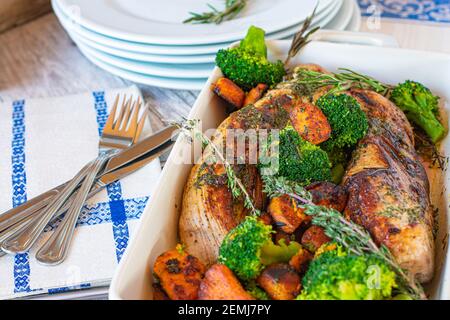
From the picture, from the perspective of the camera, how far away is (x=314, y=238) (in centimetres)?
127

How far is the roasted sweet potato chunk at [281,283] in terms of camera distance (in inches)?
45.1

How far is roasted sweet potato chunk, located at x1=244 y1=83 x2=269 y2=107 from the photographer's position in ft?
5.71

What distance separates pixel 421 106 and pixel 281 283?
32.8 inches

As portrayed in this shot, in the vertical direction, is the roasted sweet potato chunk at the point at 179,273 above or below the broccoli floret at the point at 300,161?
below

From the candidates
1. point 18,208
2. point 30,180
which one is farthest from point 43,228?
point 30,180

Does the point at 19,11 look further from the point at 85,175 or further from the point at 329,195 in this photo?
the point at 329,195

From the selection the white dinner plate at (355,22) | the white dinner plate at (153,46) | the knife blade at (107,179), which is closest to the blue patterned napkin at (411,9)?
the white dinner plate at (355,22)

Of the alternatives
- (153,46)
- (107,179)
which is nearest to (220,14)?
(153,46)

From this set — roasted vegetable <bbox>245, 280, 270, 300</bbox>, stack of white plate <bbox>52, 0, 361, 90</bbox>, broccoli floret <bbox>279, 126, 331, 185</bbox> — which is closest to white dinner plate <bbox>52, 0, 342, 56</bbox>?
stack of white plate <bbox>52, 0, 361, 90</bbox>

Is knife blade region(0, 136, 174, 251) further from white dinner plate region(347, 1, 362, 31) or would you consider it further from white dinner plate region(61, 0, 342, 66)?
white dinner plate region(347, 1, 362, 31)

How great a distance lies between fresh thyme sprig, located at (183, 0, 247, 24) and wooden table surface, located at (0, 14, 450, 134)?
281mm

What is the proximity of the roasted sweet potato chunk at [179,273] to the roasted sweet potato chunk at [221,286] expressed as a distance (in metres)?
0.03

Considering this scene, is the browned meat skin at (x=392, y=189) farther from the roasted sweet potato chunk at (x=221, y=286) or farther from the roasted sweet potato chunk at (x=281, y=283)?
the roasted sweet potato chunk at (x=221, y=286)
